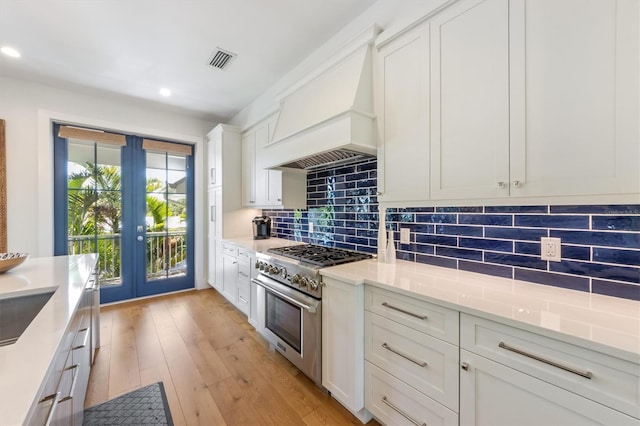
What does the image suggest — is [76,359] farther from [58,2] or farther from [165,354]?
[58,2]

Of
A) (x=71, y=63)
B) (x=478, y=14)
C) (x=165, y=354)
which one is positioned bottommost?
(x=165, y=354)

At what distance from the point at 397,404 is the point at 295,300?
3.05ft

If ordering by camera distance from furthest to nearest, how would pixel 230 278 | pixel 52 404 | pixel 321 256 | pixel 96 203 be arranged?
pixel 96 203 < pixel 230 278 < pixel 321 256 < pixel 52 404

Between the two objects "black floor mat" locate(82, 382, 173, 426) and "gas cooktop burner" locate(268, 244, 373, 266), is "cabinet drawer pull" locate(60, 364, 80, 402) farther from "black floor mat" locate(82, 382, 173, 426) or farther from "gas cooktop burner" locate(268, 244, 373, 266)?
"gas cooktop burner" locate(268, 244, 373, 266)

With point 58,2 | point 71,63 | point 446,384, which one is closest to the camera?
point 446,384

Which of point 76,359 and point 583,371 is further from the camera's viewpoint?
point 76,359

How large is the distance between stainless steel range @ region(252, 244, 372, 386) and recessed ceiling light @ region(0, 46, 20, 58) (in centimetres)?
299

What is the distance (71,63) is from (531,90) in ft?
12.8

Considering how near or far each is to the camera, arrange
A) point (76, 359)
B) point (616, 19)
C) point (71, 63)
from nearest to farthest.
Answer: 1. point (616, 19)
2. point (76, 359)
3. point (71, 63)

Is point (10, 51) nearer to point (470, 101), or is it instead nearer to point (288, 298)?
point (288, 298)

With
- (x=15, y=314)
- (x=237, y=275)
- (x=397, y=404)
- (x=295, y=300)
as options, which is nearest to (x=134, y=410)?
(x=15, y=314)

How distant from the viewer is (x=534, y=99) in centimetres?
120

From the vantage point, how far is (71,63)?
2682 mm

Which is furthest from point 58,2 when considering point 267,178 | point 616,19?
point 616,19
